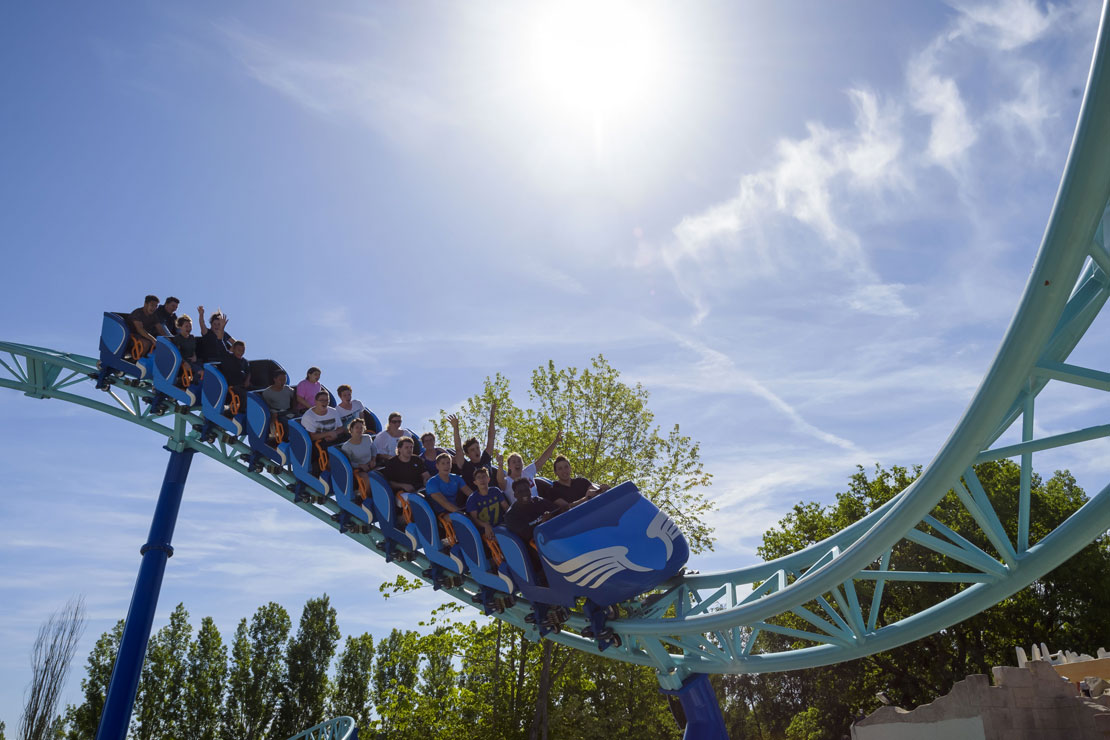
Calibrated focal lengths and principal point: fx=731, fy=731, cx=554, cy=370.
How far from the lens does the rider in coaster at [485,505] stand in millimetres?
5914

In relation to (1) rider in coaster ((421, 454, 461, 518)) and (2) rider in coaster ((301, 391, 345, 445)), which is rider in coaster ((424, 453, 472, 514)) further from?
(2) rider in coaster ((301, 391, 345, 445))

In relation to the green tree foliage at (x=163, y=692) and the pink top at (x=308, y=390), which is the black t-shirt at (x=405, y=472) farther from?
the green tree foliage at (x=163, y=692)

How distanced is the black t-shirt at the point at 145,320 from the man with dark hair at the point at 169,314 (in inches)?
2.1

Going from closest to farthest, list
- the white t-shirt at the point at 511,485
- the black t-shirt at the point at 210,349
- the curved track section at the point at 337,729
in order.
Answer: the white t-shirt at the point at 511,485, the black t-shirt at the point at 210,349, the curved track section at the point at 337,729

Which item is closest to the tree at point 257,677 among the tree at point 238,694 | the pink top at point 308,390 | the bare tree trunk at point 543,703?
the tree at point 238,694

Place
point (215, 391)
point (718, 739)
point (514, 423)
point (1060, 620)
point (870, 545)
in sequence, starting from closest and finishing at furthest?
1. point (870, 545)
2. point (718, 739)
3. point (215, 391)
4. point (514, 423)
5. point (1060, 620)

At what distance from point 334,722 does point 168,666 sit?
2021 centimetres

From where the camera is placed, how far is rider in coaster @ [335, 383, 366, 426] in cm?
742

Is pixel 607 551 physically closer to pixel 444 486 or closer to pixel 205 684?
pixel 444 486

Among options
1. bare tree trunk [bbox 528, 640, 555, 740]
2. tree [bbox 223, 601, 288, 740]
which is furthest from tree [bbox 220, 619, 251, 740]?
bare tree trunk [bbox 528, 640, 555, 740]

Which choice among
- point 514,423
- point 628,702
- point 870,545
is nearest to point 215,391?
point 870,545

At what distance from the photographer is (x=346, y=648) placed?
99.0 feet

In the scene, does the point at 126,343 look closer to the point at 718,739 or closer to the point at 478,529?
the point at 478,529

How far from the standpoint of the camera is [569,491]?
5891 mm
